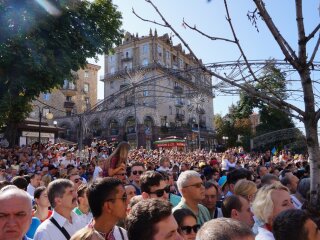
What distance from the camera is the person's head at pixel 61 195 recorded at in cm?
412

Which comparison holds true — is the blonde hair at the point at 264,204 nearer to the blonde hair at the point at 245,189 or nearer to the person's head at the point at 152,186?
the blonde hair at the point at 245,189

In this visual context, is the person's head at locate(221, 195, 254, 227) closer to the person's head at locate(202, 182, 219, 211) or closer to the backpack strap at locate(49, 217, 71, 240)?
the person's head at locate(202, 182, 219, 211)

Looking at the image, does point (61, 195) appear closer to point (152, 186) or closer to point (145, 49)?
point (152, 186)

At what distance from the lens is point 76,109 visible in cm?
6100

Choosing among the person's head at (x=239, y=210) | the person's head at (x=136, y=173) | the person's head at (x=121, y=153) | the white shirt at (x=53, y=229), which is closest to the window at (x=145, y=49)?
the person's head at (x=136, y=173)

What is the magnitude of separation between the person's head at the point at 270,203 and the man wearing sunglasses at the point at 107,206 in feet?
4.50

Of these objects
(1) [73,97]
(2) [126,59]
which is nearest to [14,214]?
(2) [126,59]

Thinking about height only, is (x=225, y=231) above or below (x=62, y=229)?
above

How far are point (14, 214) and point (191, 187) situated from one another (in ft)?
7.61

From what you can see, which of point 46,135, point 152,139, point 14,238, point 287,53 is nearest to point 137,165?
point 14,238

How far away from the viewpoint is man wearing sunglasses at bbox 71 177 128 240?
2875mm

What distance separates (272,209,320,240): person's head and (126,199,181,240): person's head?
829mm

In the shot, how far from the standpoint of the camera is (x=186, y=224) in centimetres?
321

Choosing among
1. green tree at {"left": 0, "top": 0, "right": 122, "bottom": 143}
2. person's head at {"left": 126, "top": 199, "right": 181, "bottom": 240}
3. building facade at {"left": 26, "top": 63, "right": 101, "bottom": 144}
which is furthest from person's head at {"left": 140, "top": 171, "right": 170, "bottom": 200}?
building facade at {"left": 26, "top": 63, "right": 101, "bottom": 144}
